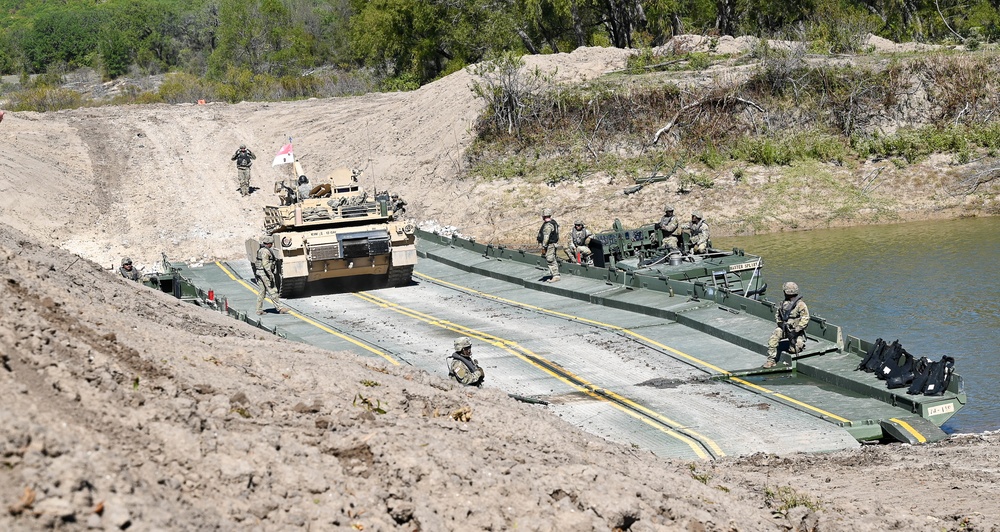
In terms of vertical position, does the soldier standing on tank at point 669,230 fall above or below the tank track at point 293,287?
above

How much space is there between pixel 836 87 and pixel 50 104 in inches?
1675

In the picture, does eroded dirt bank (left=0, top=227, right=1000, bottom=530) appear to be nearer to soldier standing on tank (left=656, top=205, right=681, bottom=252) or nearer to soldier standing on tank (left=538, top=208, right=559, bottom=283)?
soldier standing on tank (left=538, top=208, right=559, bottom=283)

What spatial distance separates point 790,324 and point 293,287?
1364cm

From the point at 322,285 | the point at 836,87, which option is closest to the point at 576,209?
the point at 836,87

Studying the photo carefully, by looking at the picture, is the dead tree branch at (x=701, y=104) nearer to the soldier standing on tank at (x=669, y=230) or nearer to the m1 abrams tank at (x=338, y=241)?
the soldier standing on tank at (x=669, y=230)

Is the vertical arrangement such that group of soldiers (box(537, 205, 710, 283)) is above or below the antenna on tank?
below

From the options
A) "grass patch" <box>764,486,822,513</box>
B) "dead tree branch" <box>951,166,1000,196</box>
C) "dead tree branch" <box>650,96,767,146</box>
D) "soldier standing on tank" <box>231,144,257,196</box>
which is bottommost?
"dead tree branch" <box>951,166,1000,196</box>

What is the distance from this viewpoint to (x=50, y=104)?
212 ft

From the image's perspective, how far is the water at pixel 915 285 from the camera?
21703mm

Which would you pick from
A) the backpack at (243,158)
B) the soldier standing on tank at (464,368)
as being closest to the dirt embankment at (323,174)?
the backpack at (243,158)

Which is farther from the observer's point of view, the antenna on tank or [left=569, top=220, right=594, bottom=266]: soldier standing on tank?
the antenna on tank

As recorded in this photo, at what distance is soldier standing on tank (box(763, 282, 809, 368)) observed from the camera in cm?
1845

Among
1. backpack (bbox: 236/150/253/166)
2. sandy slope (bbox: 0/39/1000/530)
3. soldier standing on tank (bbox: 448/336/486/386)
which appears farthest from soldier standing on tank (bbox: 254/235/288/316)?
backpack (bbox: 236/150/253/166)

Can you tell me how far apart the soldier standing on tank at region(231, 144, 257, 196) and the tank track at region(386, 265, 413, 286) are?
1883cm
